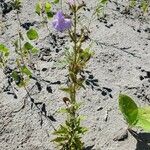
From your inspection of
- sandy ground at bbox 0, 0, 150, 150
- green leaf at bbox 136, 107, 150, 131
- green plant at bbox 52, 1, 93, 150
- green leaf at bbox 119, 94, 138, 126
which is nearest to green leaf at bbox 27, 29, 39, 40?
sandy ground at bbox 0, 0, 150, 150

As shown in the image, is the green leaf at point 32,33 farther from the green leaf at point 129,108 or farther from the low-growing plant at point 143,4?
the low-growing plant at point 143,4

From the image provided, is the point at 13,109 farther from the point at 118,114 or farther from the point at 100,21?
the point at 100,21

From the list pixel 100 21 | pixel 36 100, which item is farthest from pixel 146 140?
pixel 100 21

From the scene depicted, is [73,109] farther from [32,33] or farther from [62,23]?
[32,33]

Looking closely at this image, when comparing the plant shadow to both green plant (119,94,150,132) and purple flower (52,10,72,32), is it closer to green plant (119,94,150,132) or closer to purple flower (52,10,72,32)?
green plant (119,94,150,132)

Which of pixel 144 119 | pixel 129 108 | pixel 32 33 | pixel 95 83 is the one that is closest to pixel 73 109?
pixel 129 108
